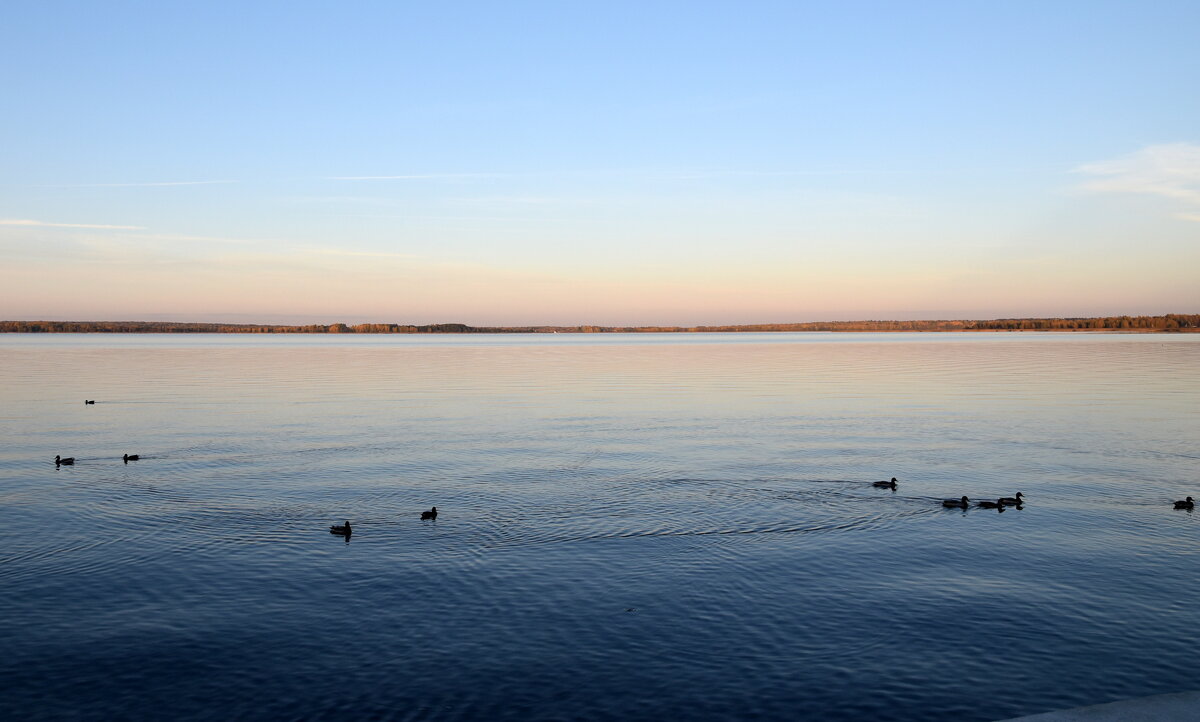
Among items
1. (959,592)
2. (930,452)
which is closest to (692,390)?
(930,452)

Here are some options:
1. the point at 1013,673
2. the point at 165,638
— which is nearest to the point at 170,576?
the point at 165,638

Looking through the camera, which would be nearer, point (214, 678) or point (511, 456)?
point (214, 678)

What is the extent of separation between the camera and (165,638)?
16.2 m

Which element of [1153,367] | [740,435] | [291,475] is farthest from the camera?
[1153,367]

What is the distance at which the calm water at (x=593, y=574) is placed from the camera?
14180mm

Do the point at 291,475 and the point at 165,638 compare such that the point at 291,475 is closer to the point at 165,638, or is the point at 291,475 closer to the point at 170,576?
the point at 170,576

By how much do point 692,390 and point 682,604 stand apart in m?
57.4

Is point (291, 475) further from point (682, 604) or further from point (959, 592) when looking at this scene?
point (959, 592)

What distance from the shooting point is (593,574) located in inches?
791

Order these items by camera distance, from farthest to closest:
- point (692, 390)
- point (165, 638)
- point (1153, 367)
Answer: point (1153, 367) → point (692, 390) → point (165, 638)

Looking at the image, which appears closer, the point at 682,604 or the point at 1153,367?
the point at 682,604

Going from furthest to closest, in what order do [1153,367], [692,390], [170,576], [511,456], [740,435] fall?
[1153,367], [692,390], [740,435], [511,456], [170,576]

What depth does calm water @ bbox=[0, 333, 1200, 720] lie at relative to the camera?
14.2m

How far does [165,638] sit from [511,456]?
2181 centimetres
